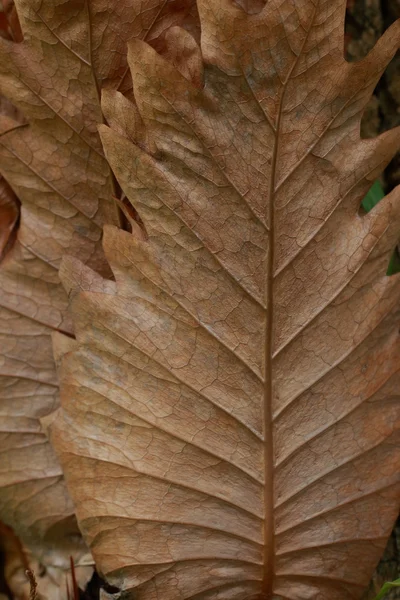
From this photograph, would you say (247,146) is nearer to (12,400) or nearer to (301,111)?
(301,111)

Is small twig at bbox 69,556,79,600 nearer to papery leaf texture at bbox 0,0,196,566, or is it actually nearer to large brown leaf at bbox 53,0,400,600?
papery leaf texture at bbox 0,0,196,566

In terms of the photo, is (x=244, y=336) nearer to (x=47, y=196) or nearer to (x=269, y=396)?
(x=269, y=396)

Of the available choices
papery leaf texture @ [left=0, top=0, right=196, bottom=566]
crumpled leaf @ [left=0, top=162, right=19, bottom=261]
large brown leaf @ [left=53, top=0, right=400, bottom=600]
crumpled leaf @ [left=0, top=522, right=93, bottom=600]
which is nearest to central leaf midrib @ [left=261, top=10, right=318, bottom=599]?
large brown leaf @ [left=53, top=0, right=400, bottom=600]

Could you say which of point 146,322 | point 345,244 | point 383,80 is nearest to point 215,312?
point 146,322

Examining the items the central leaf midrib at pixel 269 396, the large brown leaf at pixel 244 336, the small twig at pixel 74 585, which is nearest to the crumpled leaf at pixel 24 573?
the small twig at pixel 74 585

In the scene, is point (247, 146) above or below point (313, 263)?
above

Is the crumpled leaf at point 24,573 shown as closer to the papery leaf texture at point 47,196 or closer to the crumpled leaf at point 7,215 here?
the papery leaf texture at point 47,196

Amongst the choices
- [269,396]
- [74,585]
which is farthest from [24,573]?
[269,396]
